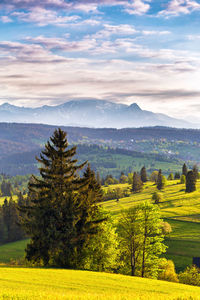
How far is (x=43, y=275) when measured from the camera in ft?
103

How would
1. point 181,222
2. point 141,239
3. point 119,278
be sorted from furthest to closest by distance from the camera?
point 181,222, point 141,239, point 119,278

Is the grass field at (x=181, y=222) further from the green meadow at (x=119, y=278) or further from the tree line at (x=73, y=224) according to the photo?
the tree line at (x=73, y=224)

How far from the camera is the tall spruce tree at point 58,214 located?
4047 cm

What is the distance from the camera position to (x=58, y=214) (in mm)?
40844

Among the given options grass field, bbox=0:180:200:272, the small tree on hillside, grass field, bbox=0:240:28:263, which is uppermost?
the small tree on hillside

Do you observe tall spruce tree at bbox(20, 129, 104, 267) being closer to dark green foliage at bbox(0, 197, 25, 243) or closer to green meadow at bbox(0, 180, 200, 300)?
green meadow at bbox(0, 180, 200, 300)

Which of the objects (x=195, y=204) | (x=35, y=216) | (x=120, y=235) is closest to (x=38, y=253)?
(x=35, y=216)

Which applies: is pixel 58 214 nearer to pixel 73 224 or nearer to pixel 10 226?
pixel 73 224

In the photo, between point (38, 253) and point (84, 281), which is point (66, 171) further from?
point (84, 281)

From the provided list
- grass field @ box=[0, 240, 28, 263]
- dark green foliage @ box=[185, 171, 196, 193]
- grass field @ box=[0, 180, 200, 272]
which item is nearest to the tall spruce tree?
grass field @ box=[0, 180, 200, 272]

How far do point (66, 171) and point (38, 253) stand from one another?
12619 mm

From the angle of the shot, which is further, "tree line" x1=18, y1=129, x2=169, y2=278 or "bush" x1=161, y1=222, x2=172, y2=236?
"bush" x1=161, y1=222, x2=172, y2=236

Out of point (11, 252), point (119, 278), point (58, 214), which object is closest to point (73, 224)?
point (58, 214)

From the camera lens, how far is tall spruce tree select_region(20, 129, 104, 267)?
40469mm
